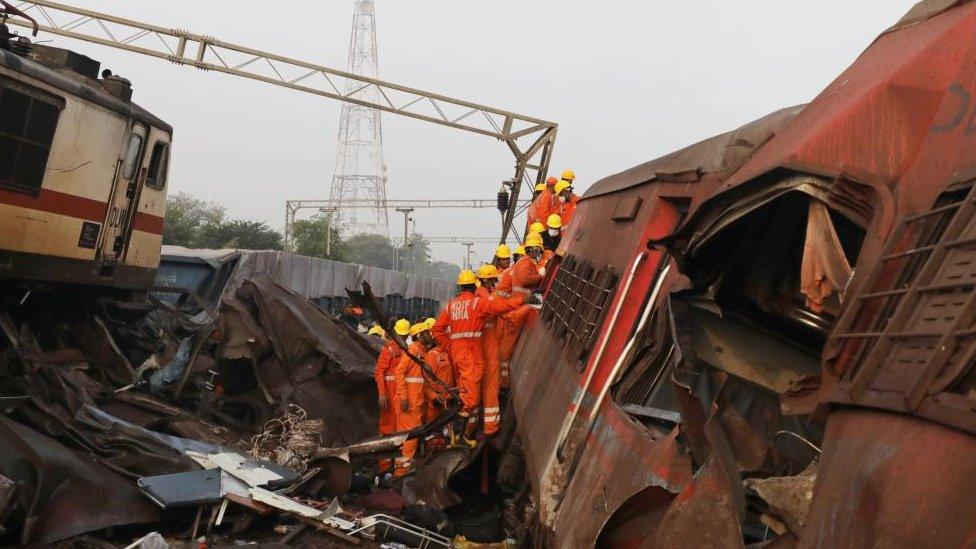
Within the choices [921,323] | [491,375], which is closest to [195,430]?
[491,375]

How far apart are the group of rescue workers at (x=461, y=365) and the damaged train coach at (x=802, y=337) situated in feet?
11.5

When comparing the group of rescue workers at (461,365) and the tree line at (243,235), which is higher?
the group of rescue workers at (461,365)

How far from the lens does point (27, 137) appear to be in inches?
347

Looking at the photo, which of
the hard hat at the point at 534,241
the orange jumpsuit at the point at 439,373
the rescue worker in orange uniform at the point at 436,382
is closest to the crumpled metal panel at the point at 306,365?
the rescue worker in orange uniform at the point at 436,382

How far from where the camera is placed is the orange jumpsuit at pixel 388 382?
30.9 ft

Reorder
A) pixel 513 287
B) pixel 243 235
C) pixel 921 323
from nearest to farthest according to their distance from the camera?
1. pixel 921 323
2. pixel 513 287
3. pixel 243 235

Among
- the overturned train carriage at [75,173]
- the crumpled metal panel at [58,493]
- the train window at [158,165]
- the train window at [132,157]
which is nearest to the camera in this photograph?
the crumpled metal panel at [58,493]

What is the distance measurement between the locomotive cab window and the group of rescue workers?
4.01 metres

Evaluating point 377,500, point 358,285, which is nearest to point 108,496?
point 377,500

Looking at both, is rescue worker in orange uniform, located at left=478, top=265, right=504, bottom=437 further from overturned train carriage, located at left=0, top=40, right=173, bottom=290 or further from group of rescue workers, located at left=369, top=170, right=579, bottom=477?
overturned train carriage, located at left=0, top=40, right=173, bottom=290

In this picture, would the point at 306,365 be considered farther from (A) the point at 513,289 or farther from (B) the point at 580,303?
(B) the point at 580,303

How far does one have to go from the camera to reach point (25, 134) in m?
8.77

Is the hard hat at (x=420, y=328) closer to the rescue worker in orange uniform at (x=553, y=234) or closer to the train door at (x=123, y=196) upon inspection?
the rescue worker in orange uniform at (x=553, y=234)

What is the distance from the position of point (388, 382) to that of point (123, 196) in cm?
401
